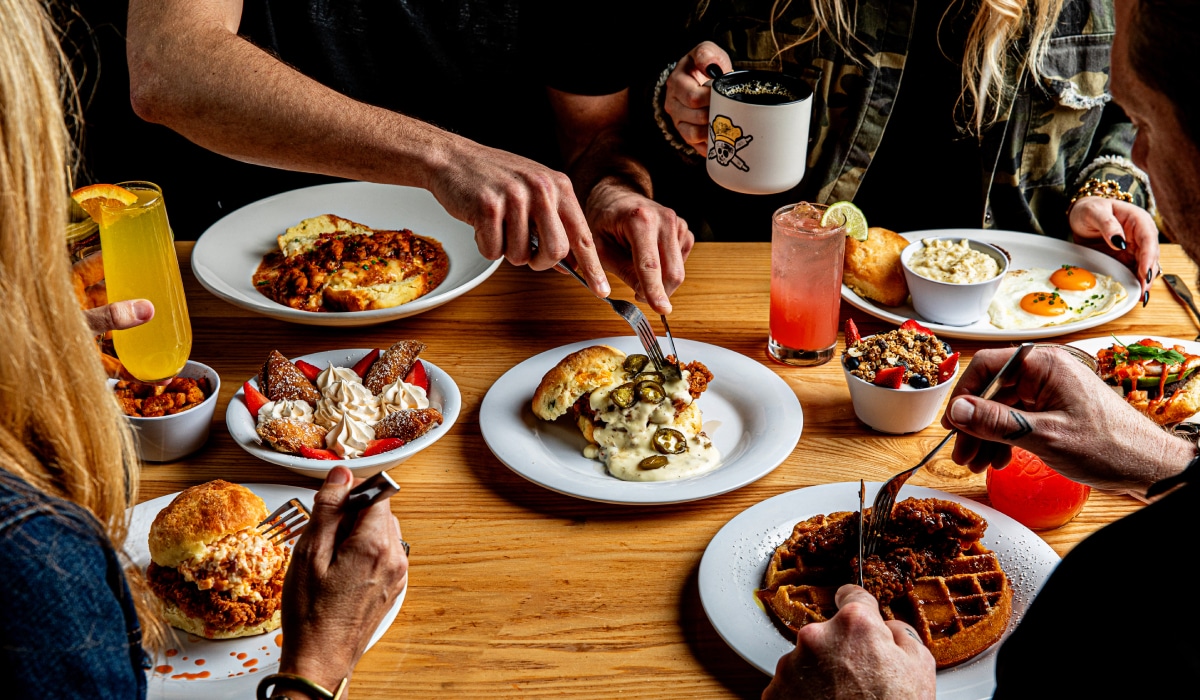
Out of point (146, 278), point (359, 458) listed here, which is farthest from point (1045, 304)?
point (146, 278)

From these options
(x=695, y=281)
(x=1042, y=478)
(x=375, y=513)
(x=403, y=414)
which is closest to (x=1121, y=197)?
(x=695, y=281)

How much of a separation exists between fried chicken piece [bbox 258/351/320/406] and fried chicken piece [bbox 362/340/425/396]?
0.10 meters

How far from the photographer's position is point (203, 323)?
2.10 m

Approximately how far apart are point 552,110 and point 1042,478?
5.82ft

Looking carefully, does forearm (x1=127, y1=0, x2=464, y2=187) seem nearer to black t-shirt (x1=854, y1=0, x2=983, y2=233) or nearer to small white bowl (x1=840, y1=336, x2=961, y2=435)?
small white bowl (x1=840, y1=336, x2=961, y2=435)

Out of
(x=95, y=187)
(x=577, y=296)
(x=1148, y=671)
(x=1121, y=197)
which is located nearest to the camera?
(x=1148, y=671)

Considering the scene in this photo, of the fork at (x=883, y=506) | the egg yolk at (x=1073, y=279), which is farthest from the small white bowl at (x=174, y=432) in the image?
the egg yolk at (x=1073, y=279)

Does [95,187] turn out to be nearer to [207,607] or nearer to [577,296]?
[207,607]

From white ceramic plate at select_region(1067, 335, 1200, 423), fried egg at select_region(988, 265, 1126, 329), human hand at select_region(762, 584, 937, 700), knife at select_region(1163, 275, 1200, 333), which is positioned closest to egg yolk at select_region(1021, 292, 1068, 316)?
fried egg at select_region(988, 265, 1126, 329)

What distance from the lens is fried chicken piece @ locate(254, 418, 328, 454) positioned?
62.5 inches

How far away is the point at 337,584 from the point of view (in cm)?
118

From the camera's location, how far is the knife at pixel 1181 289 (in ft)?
6.83

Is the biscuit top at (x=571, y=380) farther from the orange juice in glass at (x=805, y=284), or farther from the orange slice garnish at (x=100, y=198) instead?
the orange slice garnish at (x=100, y=198)

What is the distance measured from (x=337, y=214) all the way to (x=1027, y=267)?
1.72 meters
